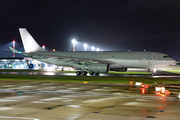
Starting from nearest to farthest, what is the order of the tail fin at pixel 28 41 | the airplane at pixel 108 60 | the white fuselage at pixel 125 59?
1. the airplane at pixel 108 60
2. the white fuselage at pixel 125 59
3. the tail fin at pixel 28 41

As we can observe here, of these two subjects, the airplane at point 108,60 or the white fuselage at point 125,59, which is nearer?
the airplane at point 108,60

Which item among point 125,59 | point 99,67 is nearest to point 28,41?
point 99,67

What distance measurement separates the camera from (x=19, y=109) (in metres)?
12.0

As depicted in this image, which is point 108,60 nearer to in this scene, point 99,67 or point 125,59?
point 125,59

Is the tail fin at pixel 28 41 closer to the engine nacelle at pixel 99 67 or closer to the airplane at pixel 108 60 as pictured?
the airplane at pixel 108 60

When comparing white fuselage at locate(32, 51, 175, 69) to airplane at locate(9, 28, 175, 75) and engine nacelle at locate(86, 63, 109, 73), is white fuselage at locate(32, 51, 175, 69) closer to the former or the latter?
airplane at locate(9, 28, 175, 75)

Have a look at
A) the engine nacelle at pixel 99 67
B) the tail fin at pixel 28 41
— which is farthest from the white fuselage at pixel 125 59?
the tail fin at pixel 28 41

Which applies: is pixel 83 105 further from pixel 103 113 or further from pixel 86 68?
pixel 86 68

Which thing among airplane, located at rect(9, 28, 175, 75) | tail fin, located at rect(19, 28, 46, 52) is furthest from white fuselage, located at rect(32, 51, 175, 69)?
tail fin, located at rect(19, 28, 46, 52)

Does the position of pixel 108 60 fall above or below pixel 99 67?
above

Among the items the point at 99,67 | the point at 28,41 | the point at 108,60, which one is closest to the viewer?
the point at 99,67

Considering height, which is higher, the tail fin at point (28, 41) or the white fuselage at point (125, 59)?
the tail fin at point (28, 41)

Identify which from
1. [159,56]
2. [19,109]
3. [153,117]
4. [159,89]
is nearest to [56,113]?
[19,109]

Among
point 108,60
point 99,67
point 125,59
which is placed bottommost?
point 99,67
